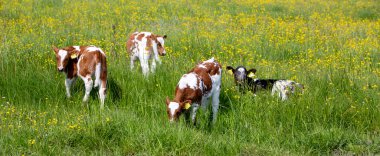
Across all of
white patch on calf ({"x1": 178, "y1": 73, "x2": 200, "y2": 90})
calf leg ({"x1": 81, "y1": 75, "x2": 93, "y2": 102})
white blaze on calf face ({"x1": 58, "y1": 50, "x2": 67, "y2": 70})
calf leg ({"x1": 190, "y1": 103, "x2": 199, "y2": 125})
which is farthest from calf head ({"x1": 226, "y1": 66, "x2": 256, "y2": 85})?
white blaze on calf face ({"x1": 58, "y1": 50, "x2": 67, "y2": 70})

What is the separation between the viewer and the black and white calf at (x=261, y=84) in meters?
8.64

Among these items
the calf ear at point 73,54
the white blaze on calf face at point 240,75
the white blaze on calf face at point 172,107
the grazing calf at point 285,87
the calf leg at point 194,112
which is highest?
the calf ear at point 73,54

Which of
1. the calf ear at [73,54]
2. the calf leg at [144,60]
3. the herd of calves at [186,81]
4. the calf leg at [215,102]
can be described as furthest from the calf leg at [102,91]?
the calf leg at [215,102]

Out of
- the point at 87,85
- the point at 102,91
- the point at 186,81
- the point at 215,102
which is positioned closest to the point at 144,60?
the point at 102,91

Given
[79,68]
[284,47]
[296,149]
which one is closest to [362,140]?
[296,149]

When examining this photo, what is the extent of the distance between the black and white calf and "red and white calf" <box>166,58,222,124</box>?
63cm

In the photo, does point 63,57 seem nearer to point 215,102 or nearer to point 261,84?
point 215,102

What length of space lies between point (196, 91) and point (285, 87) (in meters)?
2.11

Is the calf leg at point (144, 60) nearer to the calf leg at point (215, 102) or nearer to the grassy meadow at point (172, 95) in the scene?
the grassy meadow at point (172, 95)

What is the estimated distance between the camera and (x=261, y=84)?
9.27 m

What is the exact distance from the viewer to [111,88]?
8.92 meters

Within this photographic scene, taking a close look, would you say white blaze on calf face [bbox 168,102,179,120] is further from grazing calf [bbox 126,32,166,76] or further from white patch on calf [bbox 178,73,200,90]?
grazing calf [bbox 126,32,166,76]

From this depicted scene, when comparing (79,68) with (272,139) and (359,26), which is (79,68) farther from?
(359,26)

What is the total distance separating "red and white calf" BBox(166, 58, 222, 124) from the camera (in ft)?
23.3
